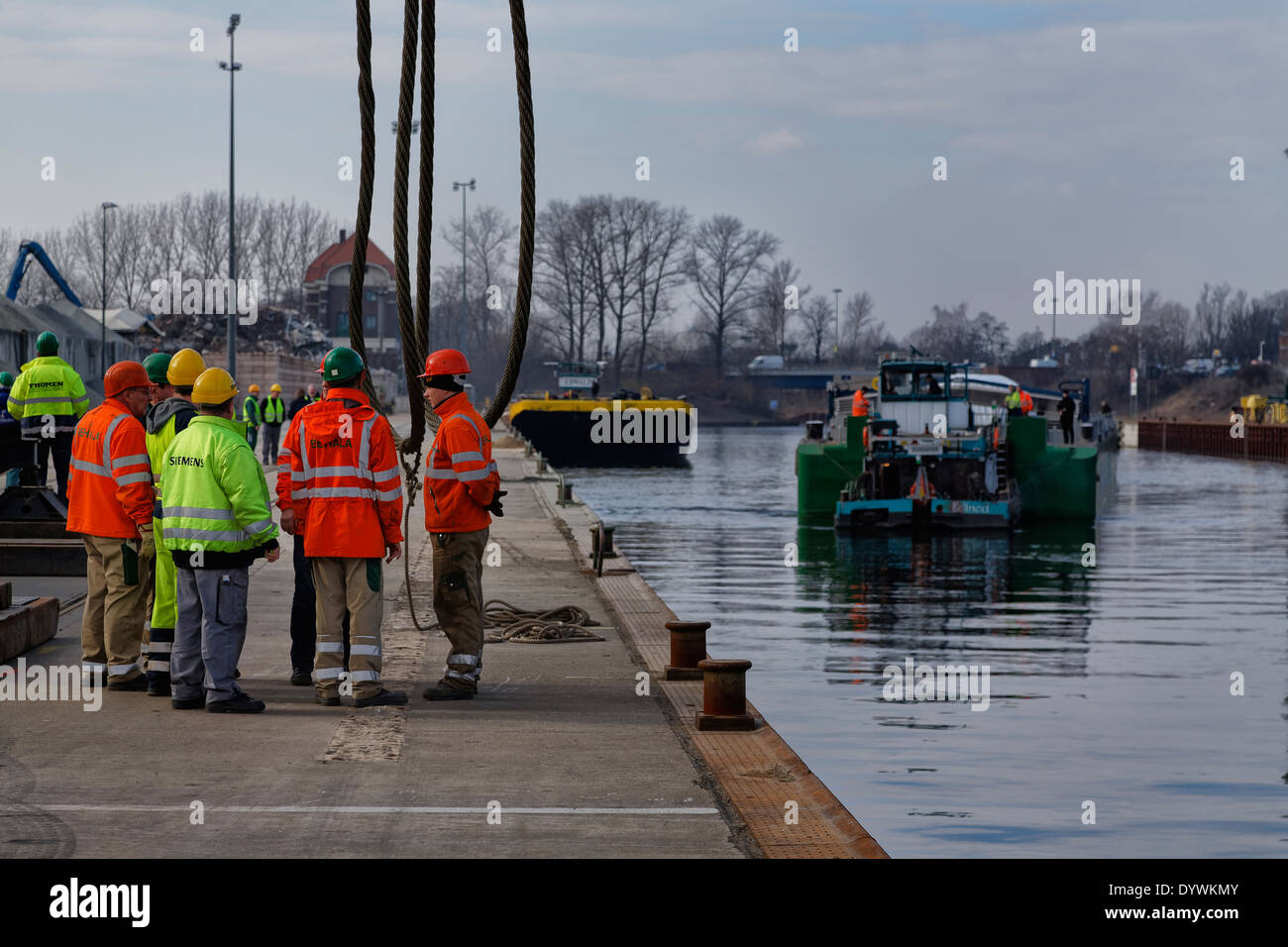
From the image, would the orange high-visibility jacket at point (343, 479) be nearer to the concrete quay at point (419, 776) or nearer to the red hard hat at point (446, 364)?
the red hard hat at point (446, 364)

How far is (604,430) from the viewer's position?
65938 millimetres

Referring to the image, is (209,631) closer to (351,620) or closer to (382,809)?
(351,620)

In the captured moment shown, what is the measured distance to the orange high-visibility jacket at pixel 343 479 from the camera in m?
9.23

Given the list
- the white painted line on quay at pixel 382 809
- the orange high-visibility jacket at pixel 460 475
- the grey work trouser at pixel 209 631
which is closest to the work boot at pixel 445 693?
the orange high-visibility jacket at pixel 460 475

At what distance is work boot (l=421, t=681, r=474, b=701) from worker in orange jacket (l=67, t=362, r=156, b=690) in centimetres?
178

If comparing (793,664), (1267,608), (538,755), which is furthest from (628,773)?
(1267,608)

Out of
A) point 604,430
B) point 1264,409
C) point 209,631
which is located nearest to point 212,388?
point 209,631

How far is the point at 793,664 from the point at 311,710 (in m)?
7.75

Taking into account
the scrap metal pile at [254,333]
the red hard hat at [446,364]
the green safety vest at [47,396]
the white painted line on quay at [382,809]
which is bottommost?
the white painted line on quay at [382,809]

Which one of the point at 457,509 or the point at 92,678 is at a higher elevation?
the point at 457,509

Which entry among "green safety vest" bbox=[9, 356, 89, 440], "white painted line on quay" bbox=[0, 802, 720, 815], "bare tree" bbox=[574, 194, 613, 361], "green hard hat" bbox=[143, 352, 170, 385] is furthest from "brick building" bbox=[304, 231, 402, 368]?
"white painted line on quay" bbox=[0, 802, 720, 815]

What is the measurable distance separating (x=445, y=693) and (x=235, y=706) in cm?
127

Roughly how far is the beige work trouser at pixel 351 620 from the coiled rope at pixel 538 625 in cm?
255
